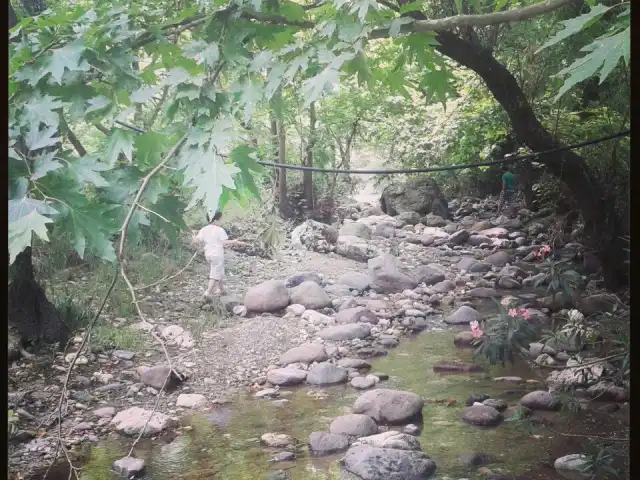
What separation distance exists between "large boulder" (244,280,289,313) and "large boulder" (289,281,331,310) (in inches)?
1.0

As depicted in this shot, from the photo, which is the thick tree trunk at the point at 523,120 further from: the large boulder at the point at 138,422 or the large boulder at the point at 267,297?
the large boulder at the point at 138,422

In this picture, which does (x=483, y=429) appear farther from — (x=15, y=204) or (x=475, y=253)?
→ (x=15, y=204)

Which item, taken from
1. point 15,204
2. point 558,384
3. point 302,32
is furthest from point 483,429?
point 15,204

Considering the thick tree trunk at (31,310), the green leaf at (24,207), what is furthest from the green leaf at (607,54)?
the thick tree trunk at (31,310)

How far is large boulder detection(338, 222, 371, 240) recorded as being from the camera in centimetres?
146

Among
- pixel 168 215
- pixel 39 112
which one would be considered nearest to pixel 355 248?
pixel 168 215

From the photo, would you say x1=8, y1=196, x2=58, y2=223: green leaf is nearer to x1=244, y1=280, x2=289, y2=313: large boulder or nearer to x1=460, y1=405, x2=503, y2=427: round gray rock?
x1=244, y1=280, x2=289, y2=313: large boulder

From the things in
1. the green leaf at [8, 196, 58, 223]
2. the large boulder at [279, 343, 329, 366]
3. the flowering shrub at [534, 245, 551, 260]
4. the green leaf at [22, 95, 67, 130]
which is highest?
the green leaf at [22, 95, 67, 130]

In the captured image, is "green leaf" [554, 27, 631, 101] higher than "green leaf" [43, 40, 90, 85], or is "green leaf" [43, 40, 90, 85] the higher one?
"green leaf" [43, 40, 90, 85]

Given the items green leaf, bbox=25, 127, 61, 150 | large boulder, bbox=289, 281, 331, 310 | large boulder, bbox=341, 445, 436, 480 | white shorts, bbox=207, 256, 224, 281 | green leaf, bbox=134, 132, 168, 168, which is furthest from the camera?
large boulder, bbox=289, 281, 331, 310

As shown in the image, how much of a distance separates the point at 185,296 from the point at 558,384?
0.79m

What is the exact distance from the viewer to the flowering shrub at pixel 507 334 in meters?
1.14

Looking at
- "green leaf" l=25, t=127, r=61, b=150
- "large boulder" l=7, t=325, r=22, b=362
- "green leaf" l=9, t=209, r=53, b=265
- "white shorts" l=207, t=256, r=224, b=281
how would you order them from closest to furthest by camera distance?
1. "green leaf" l=9, t=209, r=53, b=265
2. "green leaf" l=25, t=127, r=61, b=150
3. "large boulder" l=7, t=325, r=22, b=362
4. "white shorts" l=207, t=256, r=224, b=281

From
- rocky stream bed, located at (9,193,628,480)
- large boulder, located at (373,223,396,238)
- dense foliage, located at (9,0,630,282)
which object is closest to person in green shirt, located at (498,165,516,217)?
rocky stream bed, located at (9,193,628,480)
